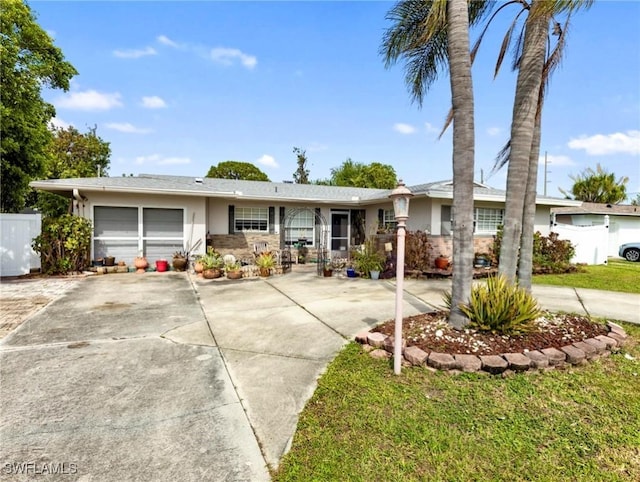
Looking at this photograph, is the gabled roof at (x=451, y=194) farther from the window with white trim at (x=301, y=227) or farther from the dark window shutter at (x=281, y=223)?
the dark window shutter at (x=281, y=223)

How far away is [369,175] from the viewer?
31.7 m

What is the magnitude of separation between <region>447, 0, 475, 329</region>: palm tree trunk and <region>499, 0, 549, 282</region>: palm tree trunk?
758mm

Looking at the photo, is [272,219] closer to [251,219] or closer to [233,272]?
[251,219]

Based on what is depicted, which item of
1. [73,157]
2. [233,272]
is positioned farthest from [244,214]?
[73,157]

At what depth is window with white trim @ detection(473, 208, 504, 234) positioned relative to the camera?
491 inches

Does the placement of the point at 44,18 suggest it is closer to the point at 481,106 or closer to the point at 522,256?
the point at 481,106

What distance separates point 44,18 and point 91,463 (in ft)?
55.2

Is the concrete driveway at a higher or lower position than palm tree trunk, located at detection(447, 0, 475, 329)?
lower

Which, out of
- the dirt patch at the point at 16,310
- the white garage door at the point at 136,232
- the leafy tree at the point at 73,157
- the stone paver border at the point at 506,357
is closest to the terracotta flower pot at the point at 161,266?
the white garage door at the point at 136,232

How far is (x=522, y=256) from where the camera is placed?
5.15m

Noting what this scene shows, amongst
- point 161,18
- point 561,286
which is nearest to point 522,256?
point 561,286

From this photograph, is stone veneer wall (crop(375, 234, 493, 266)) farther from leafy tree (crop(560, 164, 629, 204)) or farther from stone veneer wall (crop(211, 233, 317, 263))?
leafy tree (crop(560, 164, 629, 204))

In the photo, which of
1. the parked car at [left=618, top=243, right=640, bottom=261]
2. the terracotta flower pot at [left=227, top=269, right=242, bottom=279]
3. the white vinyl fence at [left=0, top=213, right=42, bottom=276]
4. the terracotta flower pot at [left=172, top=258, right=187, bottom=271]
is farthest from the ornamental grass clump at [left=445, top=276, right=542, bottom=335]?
the parked car at [left=618, top=243, right=640, bottom=261]

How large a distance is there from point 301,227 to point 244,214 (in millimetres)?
2602
